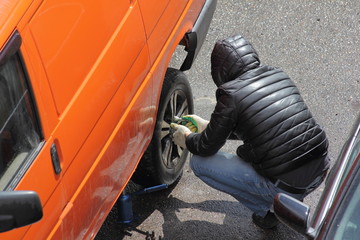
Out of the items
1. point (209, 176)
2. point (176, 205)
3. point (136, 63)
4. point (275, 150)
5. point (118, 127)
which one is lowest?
point (176, 205)

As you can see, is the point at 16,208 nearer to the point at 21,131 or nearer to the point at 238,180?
the point at 21,131

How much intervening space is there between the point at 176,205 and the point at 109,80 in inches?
55.7

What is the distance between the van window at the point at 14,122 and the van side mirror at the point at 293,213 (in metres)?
1.12

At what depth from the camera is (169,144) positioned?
4344mm

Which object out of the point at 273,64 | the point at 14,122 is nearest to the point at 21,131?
the point at 14,122

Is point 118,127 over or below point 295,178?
over

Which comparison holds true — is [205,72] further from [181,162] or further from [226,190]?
[226,190]

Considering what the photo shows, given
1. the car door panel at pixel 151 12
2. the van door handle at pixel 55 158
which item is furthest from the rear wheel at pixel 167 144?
the van door handle at pixel 55 158

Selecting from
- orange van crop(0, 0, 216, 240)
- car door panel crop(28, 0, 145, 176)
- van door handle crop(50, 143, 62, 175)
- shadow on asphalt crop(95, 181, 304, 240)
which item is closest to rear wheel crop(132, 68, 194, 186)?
orange van crop(0, 0, 216, 240)

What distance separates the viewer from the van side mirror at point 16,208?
2.50 metres

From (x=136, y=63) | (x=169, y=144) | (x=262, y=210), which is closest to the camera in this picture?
(x=136, y=63)

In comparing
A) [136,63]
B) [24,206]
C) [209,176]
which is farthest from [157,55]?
[24,206]

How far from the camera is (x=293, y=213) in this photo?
289 centimetres

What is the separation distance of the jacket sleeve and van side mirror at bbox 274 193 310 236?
2.59ft
